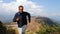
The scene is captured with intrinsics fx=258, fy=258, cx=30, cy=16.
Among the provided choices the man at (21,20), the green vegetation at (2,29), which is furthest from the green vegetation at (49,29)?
the man at (21,20)

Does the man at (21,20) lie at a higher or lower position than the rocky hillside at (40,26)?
higher

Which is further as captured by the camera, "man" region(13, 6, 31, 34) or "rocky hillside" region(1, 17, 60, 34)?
"rocky hillside" region(1, 17, 60, 34)

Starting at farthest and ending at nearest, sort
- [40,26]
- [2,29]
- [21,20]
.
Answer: [40,26], [2,29], [21,20]

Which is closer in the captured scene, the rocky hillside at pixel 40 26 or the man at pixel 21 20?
the man at pixel 21 20

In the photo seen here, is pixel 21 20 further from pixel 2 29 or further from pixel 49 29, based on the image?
pixel 49 29

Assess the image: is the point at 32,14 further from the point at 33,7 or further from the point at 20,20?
the point at 20,20

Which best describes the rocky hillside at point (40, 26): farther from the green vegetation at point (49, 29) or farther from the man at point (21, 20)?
the man at point (21, 20)

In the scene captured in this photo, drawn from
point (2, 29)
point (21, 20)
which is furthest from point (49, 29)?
point (21, 20)

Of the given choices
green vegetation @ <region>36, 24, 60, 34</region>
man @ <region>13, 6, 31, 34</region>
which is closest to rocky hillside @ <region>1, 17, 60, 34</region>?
Result: green vegetation @ <region>36, 24, 60, 34</region>

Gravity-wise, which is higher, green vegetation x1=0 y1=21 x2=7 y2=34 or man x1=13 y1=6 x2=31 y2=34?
man x1=13 y1=6 x2=31 y2=34

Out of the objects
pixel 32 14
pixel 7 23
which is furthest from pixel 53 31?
pixel 7 23

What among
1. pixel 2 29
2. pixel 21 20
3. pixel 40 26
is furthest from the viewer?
pixel 40 26

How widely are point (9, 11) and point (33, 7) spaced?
0.90 metres

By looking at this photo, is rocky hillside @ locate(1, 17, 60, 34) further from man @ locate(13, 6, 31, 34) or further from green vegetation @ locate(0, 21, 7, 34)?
man @ locate(13, 6, 31, 34)
